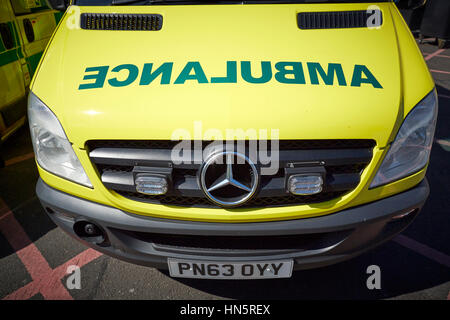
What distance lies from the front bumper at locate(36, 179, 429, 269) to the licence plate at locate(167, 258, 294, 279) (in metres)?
0.03

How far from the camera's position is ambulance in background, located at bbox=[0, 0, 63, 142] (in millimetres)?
3129

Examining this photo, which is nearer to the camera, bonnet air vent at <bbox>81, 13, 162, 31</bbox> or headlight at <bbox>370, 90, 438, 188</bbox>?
headlight at <bbox>370, 90, 438, 188</bbox>

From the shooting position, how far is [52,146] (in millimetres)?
1661

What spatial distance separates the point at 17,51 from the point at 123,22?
201 centimetres

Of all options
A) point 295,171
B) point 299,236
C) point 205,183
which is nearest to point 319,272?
point 299,236

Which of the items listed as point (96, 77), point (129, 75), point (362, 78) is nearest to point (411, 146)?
point (362, 78)

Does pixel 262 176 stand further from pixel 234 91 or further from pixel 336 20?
pixel 336 20

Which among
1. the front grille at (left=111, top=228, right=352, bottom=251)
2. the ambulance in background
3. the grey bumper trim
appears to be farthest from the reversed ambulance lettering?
the ambulance in background

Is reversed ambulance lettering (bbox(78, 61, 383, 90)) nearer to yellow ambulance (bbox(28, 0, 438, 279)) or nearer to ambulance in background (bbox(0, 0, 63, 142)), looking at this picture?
yellow ambulance (bbox(28, 0, 438, 279))

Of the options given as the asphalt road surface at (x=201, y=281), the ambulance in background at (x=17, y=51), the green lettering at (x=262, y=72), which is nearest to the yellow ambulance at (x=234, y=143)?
the green lettering at (x=262, y=72)

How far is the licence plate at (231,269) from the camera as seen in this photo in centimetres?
164

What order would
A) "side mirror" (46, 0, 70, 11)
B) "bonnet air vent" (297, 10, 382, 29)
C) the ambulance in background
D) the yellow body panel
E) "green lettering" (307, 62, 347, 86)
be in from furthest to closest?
the ambulance in background < "side mirror" (46, 0, 70, 11) < "bonnet air vent" (297, 10, 382, 29) < "green lettering" (307, 62, 347, 86) < the yellow body panel

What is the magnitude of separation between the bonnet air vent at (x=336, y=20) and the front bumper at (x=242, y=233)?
93 centimetres
